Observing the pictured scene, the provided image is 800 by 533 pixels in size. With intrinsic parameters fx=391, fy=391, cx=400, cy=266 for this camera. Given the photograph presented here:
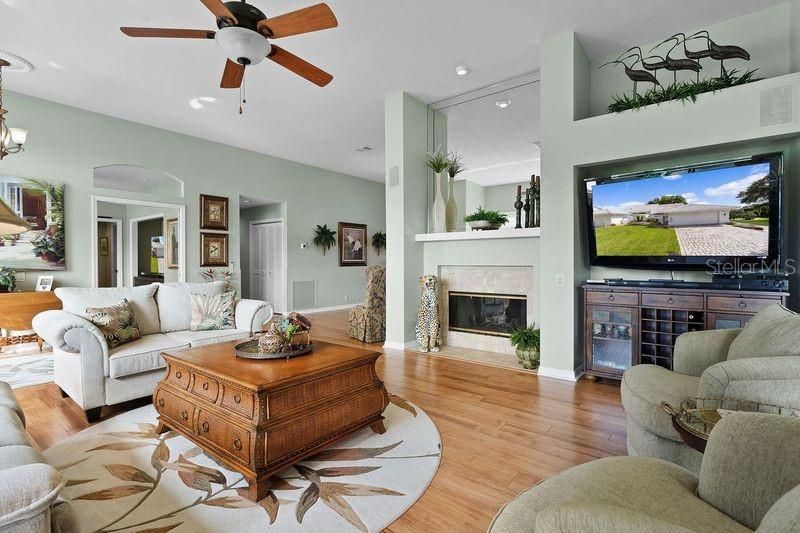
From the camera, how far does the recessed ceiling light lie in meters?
4.99

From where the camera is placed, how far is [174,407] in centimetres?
235

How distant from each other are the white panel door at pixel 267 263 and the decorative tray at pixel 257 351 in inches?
228

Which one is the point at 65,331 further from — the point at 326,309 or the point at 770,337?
the point at 326,309

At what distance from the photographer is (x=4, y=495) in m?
0.89

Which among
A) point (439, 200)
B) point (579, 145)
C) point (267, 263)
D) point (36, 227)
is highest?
point (579, 145)

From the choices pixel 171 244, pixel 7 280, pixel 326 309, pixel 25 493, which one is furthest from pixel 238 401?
pixel 326 309

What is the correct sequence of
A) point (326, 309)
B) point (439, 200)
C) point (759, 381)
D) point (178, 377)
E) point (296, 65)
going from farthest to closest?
point (326, 309)
point (439, 200)
point (296, 65)
point (178, 377)
point (759, 381)

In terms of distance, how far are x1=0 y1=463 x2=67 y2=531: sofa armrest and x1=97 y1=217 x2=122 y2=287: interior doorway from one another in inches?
376

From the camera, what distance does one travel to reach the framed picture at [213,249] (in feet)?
21.7

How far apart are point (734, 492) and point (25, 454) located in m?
2.12

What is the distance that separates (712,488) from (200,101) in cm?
597

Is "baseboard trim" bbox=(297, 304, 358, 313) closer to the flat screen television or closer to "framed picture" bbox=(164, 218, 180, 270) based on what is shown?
"framed picture" bbox=(164, 218, 180, 270)

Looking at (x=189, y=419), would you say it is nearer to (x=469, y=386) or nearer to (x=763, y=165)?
(x=469, y=386)

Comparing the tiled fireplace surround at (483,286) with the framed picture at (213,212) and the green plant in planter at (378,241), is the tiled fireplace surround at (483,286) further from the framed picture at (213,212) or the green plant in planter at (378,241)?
the green plant in planter at (378,241)
